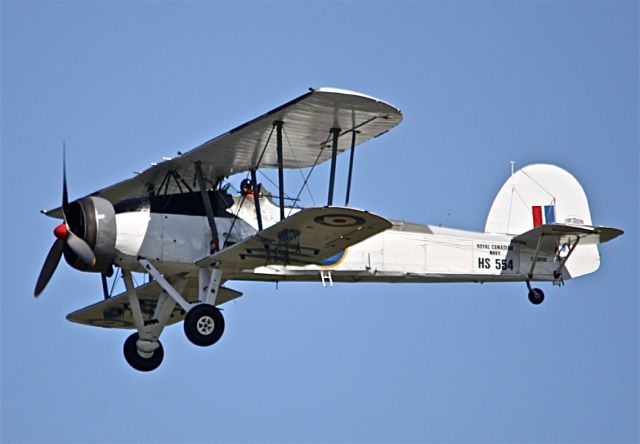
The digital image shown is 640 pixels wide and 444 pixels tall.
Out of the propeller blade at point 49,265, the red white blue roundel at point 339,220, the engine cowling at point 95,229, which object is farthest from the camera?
the propeller blade at point 49,265

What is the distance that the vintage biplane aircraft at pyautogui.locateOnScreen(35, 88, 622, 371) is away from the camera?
60.5ft

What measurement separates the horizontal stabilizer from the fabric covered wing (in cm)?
446

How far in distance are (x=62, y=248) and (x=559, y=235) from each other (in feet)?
24.4

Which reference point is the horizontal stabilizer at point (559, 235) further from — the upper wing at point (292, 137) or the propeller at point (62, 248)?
the propeller at point (62, 248)

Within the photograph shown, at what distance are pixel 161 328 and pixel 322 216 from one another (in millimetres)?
3489

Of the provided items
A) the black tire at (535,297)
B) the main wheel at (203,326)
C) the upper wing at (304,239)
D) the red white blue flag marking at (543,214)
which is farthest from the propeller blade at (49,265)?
the red white blue flag marking at (543,214)

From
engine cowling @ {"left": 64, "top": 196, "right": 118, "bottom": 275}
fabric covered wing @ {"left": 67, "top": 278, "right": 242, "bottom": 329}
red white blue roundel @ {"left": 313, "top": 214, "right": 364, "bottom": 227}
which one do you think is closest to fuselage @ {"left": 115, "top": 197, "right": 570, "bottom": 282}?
engine cowling @ {"left": 64, "top": 196, "right": 118, "bottom": 275}

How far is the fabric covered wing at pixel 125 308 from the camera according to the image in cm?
2050

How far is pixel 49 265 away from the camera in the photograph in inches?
766

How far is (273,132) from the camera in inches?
751

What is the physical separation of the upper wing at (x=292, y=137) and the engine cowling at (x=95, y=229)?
1.40m

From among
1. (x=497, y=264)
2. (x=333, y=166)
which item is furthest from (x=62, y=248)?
(x=497, y=264)

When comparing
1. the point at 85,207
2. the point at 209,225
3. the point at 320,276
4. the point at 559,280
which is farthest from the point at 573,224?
the point at 85,207

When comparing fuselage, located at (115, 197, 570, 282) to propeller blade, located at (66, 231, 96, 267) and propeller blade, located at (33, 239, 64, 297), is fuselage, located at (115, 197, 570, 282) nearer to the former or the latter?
propeller blade, located at (66, 231, 96, 267)
